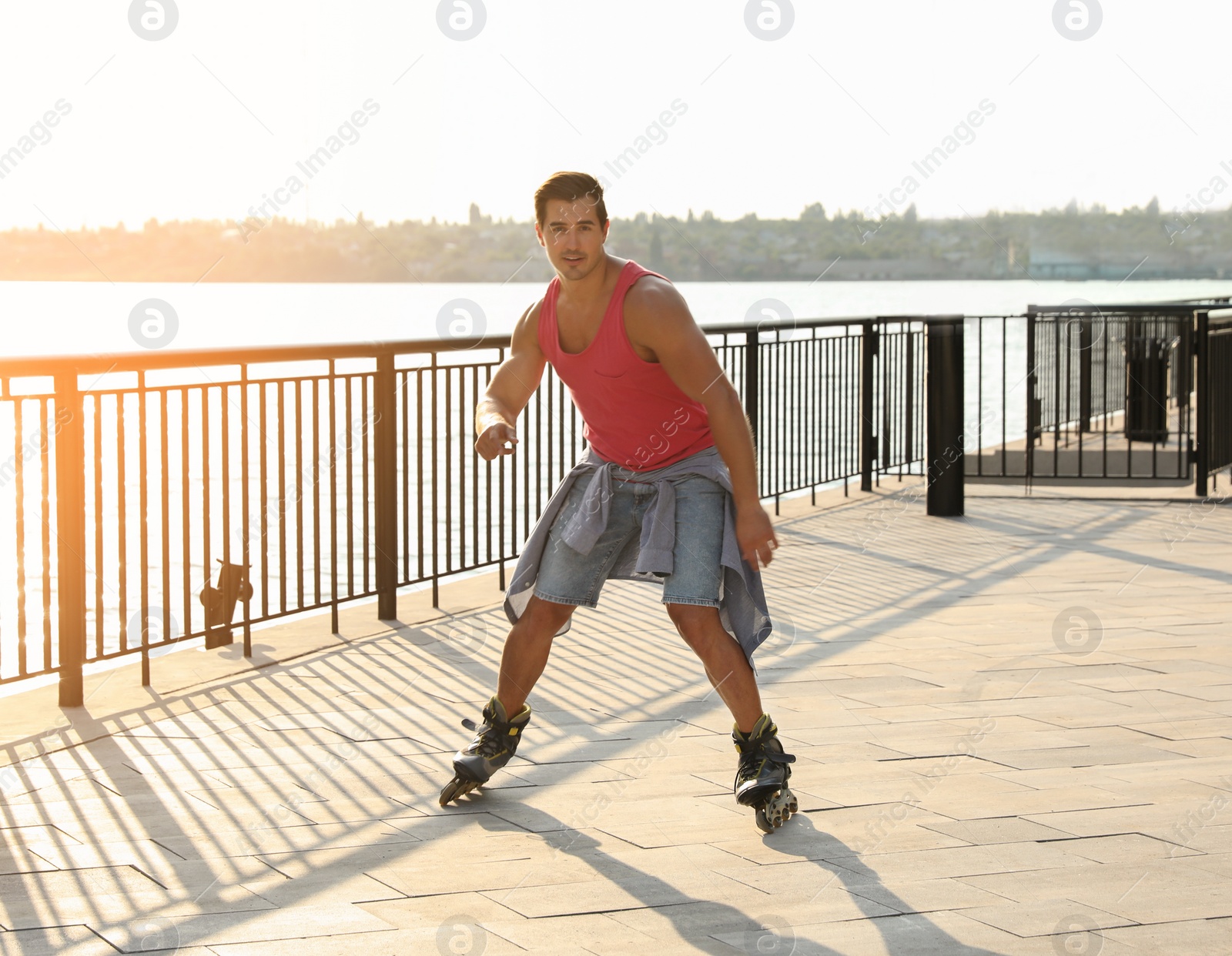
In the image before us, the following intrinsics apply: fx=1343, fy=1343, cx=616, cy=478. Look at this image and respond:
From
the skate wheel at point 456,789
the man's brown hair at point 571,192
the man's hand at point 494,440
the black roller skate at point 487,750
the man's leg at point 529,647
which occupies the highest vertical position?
the man's brown hair at point 571,192

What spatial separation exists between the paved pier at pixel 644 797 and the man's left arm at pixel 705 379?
79 cm

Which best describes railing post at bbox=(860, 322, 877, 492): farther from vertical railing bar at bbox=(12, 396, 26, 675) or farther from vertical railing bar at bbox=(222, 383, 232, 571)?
vertical railing bar at bbox=(12, 396, 26, 675)

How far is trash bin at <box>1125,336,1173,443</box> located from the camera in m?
13.2

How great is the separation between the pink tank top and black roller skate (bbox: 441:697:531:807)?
792 mm

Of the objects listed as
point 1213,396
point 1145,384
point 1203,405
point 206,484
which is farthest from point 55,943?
point 1145,384

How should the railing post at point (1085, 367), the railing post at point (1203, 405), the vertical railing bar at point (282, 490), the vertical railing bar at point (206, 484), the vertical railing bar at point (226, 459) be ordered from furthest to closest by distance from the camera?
1. the railing post at point (1085, 367)
2. the railing post at point (1203, 405)
3. the vertical railing bar at point (282, 490)
4. the vertical railing bar at point (226, 459)
5. the vertical railing bar at point (206, 484)

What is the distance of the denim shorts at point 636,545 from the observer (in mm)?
3506

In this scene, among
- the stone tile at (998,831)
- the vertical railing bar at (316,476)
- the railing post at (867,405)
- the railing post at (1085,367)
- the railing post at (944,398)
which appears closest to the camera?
the stone tile at (998,831)

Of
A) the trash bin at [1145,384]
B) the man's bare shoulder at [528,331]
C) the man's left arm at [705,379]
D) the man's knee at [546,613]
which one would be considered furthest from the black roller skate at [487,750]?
the trash bin at [1145,384]

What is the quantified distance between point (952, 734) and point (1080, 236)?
17.8 metres

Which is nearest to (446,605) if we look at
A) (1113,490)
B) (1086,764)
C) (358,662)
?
(358,662)

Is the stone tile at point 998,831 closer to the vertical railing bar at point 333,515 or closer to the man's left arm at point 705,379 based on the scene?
the man's left arm at point 705,379

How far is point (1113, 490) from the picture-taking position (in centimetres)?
1030

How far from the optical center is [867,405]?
33.6 feet
